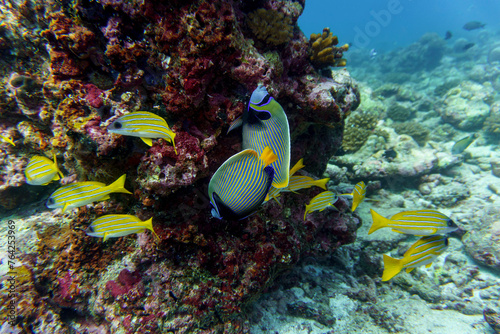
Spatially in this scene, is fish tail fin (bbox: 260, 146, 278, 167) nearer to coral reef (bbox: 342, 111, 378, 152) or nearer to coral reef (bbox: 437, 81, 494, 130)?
coral reef (bbox: 342, 111, 378, 152)

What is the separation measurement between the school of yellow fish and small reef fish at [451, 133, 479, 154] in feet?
22.1

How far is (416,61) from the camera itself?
2125cm

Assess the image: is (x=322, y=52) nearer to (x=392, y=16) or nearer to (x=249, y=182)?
(x=249, y=182)

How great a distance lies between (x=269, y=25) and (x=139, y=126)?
2149 millimetres

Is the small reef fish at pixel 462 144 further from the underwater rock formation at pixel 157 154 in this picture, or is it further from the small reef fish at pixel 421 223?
the underwater rock formation at pixel 157 154

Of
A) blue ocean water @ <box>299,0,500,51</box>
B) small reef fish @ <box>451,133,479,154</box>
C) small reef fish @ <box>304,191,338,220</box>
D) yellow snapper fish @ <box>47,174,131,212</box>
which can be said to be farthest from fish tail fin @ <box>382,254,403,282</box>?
blue ocean water @ <box>299,0,500,51</box>

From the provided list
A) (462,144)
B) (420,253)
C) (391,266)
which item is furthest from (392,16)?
(391,266)

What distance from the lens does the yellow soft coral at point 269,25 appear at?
9.00 ft

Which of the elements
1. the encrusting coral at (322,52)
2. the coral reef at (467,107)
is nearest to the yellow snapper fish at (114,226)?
the encrusting coral at (322,52)

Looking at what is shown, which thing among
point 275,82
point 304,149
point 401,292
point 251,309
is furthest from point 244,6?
point 401,292

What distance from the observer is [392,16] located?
87188 mm

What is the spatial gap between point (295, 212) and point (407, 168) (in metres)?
5.05

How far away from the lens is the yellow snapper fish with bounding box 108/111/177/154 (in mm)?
1729

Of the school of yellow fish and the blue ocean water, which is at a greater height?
the blue ocean water
